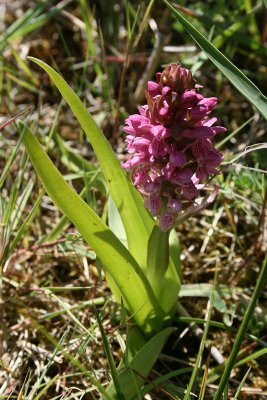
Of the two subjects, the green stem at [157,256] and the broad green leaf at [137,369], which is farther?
the green stem at [157,256]

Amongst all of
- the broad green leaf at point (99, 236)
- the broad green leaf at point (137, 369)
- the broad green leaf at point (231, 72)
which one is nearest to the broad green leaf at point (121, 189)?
the broad green leaf at point (99, 236)

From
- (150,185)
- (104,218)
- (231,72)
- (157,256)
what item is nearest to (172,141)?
(150,185)

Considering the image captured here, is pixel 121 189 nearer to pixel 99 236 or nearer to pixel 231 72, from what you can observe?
pixel 99 236

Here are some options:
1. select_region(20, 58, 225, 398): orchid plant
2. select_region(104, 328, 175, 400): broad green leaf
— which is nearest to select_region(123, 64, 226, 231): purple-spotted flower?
select_region(20, 58, 225, 398): orchid plant

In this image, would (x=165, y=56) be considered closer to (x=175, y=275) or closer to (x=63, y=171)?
(x=63, y=171)

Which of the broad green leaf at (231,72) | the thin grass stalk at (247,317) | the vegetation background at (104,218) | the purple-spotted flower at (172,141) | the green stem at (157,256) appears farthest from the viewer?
the vegetation background at (104,218)

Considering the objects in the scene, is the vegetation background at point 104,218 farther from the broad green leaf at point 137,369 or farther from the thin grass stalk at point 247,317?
the thin grass stalk at point 247,317

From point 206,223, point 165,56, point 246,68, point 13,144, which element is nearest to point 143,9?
point 165,56
